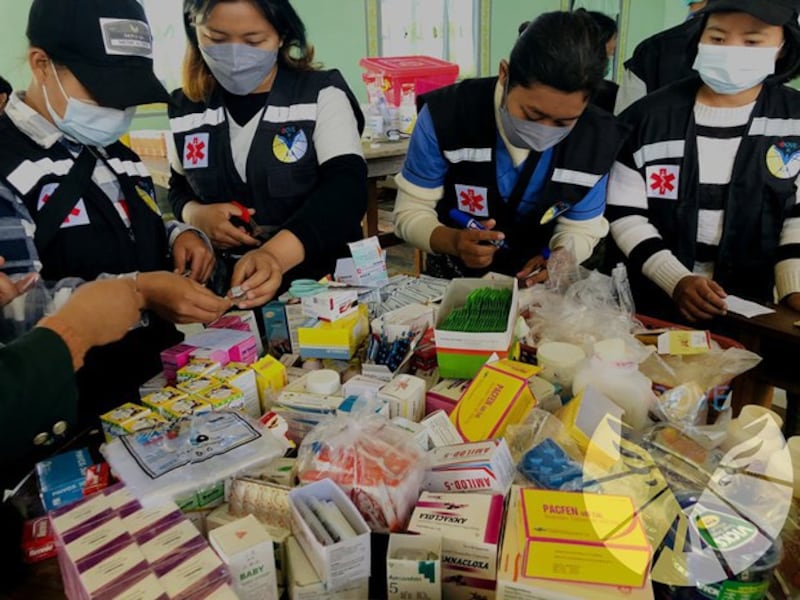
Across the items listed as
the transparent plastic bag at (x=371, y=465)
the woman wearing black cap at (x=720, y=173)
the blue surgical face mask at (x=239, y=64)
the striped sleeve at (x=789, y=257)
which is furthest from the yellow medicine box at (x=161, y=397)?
the striped sleeve at (x=789, y=257)

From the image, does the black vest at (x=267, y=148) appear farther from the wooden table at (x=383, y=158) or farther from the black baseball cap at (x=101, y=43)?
the wooden table at (x=383, y=158)

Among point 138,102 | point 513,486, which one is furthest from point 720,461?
point 138,102

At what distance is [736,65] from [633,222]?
538mm

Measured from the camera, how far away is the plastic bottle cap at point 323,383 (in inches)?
45.3

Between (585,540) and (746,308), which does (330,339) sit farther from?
(746,308)

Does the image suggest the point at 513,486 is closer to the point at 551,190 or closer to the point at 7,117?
the point at 551,190

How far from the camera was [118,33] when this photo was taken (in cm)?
124

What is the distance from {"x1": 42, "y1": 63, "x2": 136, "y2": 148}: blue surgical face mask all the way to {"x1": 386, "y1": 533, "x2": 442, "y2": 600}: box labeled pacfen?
111 centimetres

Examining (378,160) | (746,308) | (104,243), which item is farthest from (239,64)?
(378,160)

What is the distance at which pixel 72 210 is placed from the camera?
133 cm

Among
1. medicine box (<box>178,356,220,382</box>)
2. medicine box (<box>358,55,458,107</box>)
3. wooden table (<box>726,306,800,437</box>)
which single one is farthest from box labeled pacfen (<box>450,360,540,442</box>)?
medicine box (<box>358,55,458,107</box>)

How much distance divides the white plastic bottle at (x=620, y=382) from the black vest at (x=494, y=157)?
0.77 metres

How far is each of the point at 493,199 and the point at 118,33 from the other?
44.6 inches

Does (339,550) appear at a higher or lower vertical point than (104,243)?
lower
